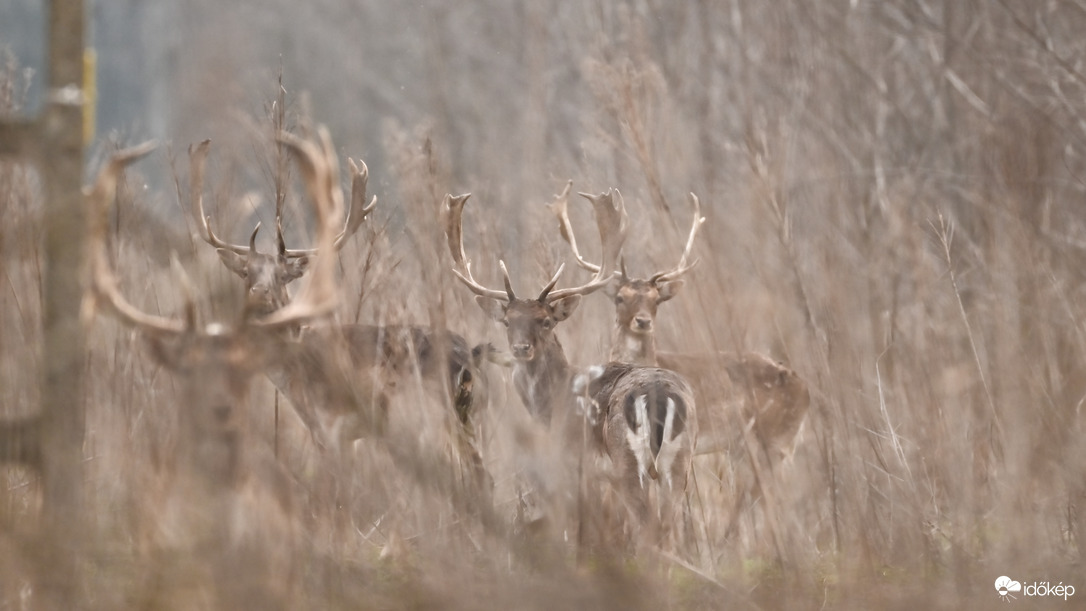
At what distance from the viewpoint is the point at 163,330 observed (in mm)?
2541

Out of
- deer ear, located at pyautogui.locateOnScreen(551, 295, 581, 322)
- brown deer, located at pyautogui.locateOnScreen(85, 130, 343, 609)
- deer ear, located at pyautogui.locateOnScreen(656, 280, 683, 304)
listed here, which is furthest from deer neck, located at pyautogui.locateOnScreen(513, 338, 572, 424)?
brown deer, located at pyautogui.locateOnScreen(85, 130, 343, 609)

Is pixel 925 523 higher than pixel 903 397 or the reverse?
the reverse

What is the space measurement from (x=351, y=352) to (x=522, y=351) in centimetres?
176

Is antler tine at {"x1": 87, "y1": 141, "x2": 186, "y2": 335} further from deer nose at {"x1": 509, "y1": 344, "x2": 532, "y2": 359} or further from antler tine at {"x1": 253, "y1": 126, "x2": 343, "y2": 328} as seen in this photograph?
deer nose at {"x1": 509, "y1": 344, "x2": 532, "y2": 359}

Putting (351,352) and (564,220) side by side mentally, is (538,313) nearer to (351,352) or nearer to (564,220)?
(564,220)

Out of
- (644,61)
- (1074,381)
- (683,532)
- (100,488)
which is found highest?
(644,61)

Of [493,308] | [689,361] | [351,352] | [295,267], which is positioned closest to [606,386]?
[493,308]

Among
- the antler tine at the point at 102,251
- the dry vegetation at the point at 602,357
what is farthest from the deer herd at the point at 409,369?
the dry vegetation at the point at 602,357

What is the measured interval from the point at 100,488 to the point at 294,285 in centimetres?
327

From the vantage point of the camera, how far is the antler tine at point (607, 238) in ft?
19.1

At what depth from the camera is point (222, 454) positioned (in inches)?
95.9

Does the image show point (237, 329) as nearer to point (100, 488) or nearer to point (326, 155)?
point (326, 155)

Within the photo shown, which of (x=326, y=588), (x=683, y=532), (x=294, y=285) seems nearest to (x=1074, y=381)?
(x=683, y=532)

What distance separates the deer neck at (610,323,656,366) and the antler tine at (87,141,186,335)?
3896mm
